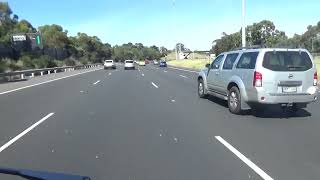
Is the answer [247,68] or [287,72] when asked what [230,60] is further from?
[287,72]

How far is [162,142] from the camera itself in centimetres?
978

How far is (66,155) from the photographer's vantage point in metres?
8.62

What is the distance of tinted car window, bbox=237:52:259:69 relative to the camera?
13.4 m

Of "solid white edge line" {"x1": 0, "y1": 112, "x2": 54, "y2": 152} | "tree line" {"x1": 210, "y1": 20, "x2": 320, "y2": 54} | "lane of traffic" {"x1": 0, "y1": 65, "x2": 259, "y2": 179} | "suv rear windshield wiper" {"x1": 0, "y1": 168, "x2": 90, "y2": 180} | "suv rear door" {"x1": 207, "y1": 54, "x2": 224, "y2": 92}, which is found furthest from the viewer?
"tree line" {"x1": 210, "y1": 20, "x2": 320, "y2": 54}

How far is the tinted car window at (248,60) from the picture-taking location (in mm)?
13414

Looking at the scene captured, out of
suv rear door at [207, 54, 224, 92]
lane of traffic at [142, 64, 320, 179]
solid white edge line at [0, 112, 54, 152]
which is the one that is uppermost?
suv rear door at [207, 54, 224, 92]

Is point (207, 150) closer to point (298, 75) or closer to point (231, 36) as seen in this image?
point (298, 75)

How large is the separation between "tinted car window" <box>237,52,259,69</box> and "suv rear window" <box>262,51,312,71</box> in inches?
14.7

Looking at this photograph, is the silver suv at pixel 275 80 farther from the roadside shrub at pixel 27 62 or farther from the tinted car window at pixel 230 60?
the roadside shrub at pixel 27 62

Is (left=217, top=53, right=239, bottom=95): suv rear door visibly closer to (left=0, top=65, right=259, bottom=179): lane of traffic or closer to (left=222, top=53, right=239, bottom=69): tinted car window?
(left=222, top=53, right=239, bottom=69): tinted car window

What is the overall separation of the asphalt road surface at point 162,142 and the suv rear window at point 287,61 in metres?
1.31

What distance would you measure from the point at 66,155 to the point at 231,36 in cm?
12804

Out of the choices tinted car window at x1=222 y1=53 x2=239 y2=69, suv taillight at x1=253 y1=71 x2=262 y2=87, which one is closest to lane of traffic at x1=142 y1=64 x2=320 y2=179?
suv taillight at x1=253 y1=71 x2=262 y2=87

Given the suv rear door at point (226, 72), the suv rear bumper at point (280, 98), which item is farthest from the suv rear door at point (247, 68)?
the suv rear door at point (226, 72)
